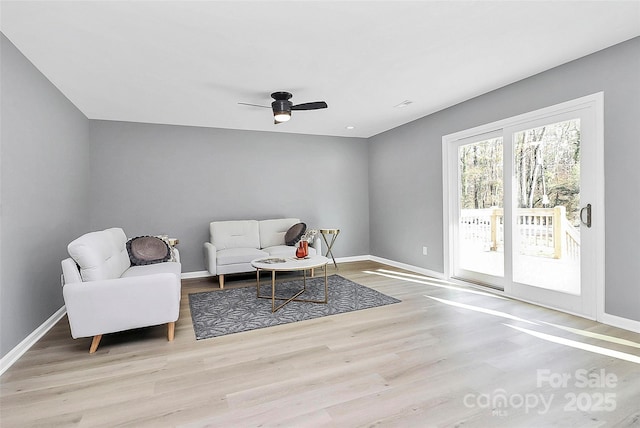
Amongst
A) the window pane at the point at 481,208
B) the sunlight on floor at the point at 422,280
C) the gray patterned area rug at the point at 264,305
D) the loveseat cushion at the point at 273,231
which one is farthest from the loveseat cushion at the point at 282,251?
the window pane at the point at 481,208

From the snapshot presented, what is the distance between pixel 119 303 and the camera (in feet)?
8.76

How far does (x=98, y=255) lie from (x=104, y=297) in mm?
434

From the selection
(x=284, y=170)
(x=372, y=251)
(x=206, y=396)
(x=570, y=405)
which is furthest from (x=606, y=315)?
(x=284, y=170)

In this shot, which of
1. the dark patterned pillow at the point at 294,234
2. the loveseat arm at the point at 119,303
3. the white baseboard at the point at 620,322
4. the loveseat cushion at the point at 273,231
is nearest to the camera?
the loveseat arm at the point at 119,303

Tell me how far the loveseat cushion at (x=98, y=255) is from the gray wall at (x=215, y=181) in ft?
5.52

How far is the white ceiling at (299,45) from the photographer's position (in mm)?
2324

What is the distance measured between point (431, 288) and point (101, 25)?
4425 mm

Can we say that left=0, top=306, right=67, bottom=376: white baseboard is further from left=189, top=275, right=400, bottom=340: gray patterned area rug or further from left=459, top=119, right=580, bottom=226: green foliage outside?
left=459, top=119, right=580, bottom=226: green foliage outside

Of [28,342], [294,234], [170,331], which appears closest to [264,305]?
[170,331]

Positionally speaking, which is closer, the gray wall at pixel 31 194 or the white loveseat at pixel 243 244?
the gray wall at pixel 31 194

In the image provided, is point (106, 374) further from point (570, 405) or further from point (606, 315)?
point (606, 315)

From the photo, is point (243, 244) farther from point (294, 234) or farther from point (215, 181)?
point (215, 181)

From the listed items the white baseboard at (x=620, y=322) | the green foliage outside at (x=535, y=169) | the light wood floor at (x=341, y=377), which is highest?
the green foliage outside at (x=535, y=169)

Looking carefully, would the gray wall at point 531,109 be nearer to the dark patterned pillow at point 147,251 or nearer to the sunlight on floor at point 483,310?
the sunlight on floor at point 483,310
